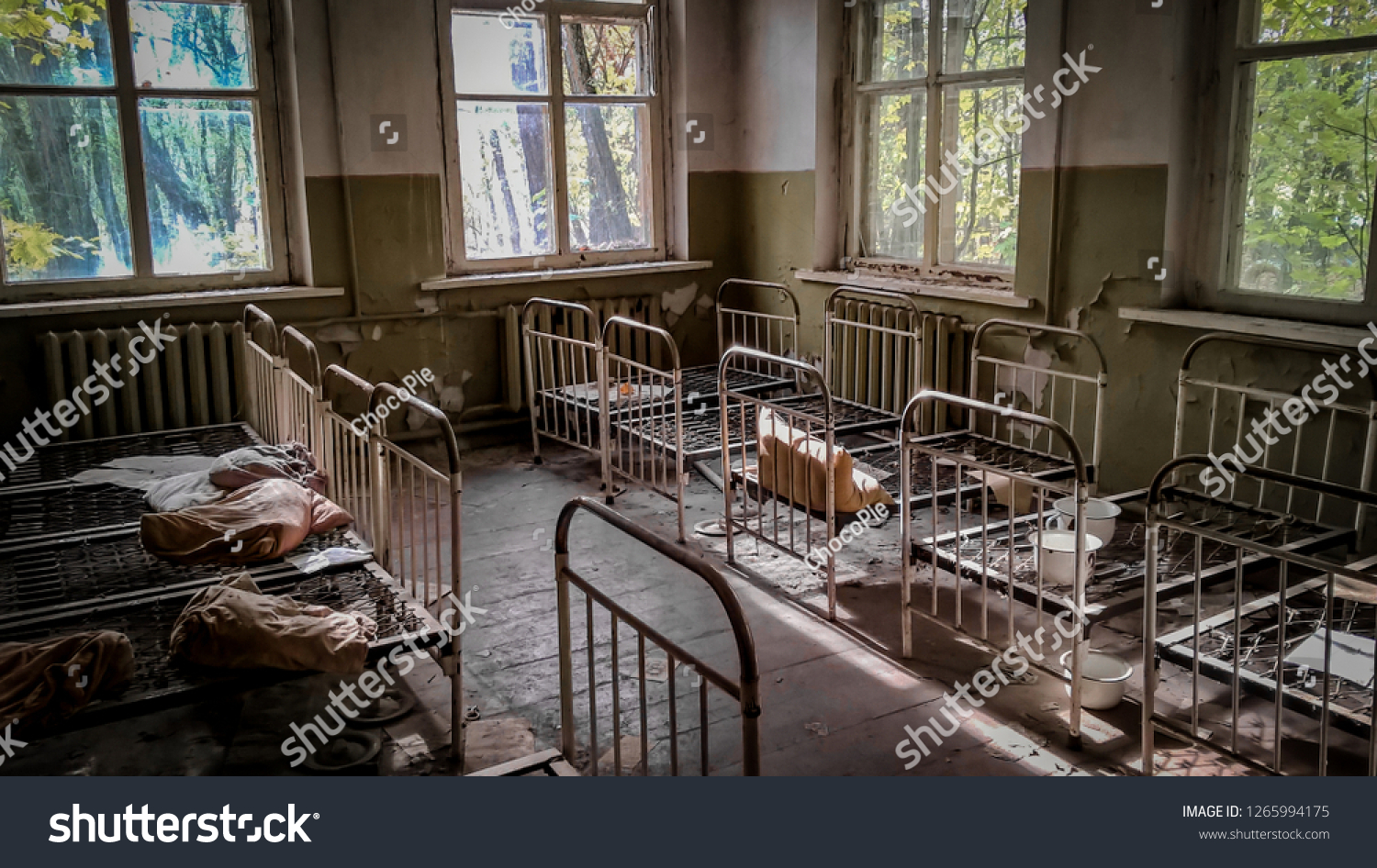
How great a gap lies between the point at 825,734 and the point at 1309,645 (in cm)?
146

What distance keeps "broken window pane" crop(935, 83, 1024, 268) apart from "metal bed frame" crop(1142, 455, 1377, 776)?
2.51 meters

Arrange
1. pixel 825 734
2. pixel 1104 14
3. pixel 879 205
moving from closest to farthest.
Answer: pixel 825 734, pixel 1104 14, pixel 879 205

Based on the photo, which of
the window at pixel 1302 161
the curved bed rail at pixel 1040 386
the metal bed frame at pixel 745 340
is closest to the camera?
the window at pixel 1302 161

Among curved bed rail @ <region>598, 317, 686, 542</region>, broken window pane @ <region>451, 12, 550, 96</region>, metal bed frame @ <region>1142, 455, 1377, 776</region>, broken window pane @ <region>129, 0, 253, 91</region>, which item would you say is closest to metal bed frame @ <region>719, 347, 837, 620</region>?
curved bed rail @ <region>598, 317, 686, 542</region>

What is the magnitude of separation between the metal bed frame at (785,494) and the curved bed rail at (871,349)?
1.64ft

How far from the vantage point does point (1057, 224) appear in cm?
550

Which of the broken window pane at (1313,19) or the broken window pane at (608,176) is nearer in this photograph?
the broken window pane at (1313,19)

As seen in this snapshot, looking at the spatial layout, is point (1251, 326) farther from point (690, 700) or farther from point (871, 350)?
point (690, 700)

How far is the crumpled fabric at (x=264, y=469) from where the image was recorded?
429 centimetres

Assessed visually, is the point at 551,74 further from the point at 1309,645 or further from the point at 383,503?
the point at 1309,645

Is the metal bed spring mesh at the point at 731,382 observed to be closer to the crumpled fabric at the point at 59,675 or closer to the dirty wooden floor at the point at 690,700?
the dirty wooden floor at the point at 690,700

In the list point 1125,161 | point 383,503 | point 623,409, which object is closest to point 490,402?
point 623,409

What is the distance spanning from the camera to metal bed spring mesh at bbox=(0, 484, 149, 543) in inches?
171

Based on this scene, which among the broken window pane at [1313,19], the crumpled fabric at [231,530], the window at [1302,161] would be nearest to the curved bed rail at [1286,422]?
the window at [1302,161]
